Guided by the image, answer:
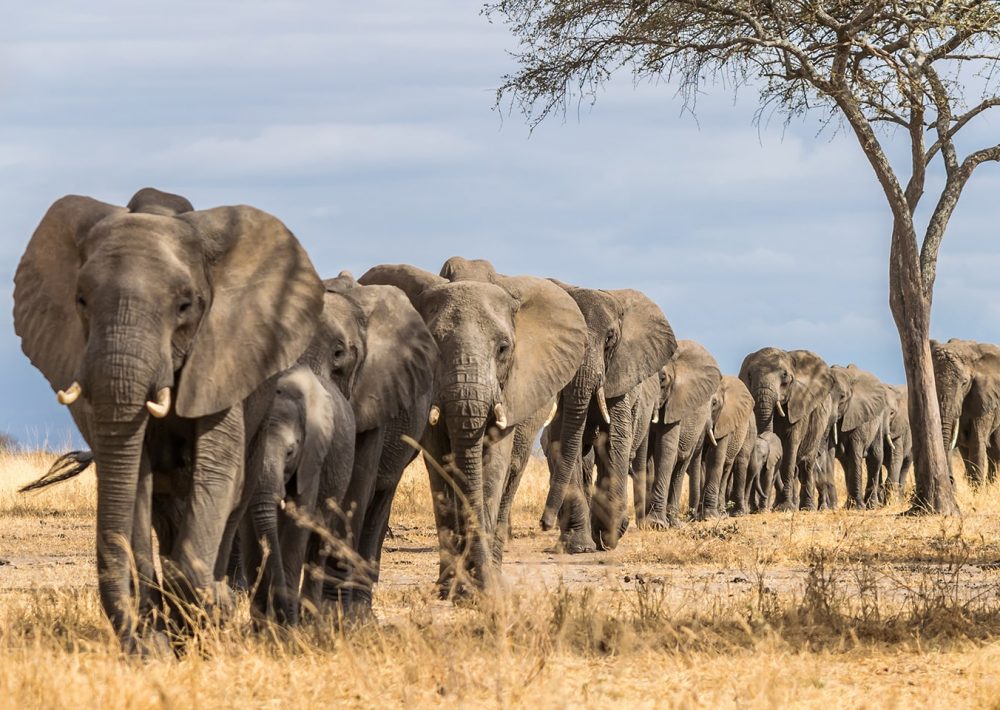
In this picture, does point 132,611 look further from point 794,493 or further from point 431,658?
point 794,493

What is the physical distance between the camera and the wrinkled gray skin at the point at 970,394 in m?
27.2

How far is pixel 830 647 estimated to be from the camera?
832 cm

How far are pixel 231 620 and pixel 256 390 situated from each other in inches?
49.3

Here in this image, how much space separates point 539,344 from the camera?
12289 millimetres

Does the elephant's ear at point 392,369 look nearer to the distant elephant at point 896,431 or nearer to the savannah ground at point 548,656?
the savannah ground at point 548,656

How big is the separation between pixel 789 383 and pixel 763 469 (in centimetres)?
220

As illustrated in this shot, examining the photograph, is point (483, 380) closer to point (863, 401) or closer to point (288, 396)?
point (288, 396)

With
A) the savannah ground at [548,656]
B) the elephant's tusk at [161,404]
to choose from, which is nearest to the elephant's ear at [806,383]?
the savannah ground at [548,656]

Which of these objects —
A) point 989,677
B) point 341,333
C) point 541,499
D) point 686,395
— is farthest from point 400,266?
point 541,499

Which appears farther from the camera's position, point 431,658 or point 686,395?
point 686,395

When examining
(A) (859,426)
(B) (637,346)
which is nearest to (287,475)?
(B) (637,346)

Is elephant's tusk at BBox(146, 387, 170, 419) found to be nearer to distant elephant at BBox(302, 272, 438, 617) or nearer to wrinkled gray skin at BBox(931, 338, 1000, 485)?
distant elephant at BBox(302, 272, 438, 617)

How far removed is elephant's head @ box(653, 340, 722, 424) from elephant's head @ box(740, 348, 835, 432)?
5921 millimetres

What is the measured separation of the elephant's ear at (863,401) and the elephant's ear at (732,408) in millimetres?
6770
